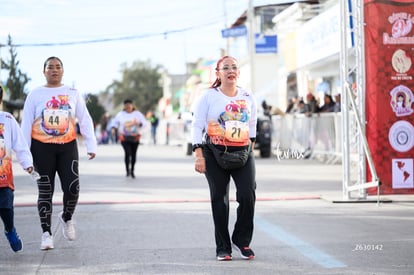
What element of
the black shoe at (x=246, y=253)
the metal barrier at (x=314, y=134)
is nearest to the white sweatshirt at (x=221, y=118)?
the black shoe at (x=246, y=253)

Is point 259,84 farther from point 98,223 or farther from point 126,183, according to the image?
point 98,223

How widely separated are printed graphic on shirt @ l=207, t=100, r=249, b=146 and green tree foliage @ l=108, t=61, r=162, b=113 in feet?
373

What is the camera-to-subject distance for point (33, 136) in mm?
8430

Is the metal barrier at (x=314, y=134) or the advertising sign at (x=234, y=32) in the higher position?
the advertising sign at (x=234, y=32)

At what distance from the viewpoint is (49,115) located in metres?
8.41

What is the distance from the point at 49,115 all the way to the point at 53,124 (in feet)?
0.32

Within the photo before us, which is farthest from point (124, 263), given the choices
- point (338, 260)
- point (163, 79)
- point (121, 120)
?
point (163, 79)

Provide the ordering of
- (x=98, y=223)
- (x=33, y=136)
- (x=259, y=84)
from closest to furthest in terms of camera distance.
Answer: (x=33, y=136)
(x=98, y=223)
(x=259, y=84)

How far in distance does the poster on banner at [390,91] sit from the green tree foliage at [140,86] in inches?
4288

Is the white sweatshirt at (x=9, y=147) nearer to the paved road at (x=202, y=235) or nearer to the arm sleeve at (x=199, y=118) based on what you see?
the paved road at (x=202, y=235)

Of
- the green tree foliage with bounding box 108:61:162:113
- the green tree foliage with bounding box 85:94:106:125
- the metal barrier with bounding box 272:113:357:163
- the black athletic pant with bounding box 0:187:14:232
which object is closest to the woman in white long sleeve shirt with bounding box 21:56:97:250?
the black athletic pant with bounding box 0:187:14:232

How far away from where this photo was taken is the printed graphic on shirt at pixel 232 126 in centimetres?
762

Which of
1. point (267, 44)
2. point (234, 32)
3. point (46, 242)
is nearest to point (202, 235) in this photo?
point (46, 242)

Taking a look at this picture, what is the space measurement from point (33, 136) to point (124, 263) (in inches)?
69.3
